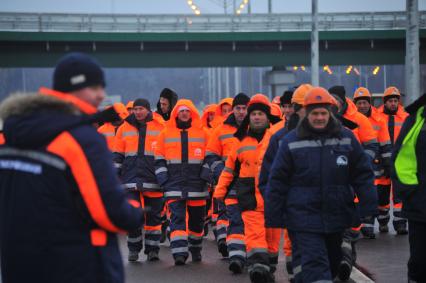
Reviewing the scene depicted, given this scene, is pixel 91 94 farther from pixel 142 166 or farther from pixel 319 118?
pixel 142 166

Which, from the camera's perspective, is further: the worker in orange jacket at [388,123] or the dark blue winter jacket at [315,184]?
the worker in orange jacket at [388,123]

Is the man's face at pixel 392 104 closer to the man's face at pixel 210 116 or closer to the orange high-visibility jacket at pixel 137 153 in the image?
the man's face at pixel 210 116

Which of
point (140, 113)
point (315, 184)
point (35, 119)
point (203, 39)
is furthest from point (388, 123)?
point (203, 39)

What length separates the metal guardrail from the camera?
5503 centimetres

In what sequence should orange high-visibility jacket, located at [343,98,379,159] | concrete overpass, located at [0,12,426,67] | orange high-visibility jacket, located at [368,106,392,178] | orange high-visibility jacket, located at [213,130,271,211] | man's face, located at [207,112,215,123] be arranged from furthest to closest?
concrete overpass, located at [0,12,426,67]
man's face, located at [207,112,215,123]
orange high-visibility jacket, located at [368,106,392,178]
orange high-visibility jacket, located at [343,98,379,159]
orange high-visibility jacket, located at [213,130,271,211]

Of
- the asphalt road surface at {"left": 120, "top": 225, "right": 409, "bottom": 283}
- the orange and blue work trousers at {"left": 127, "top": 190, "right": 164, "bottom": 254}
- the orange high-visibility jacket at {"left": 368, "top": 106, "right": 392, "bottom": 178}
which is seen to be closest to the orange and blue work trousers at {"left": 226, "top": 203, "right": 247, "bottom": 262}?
the asphalt road surface at {"left": 120, "top": 225, "right": 409, "bottom": 283}

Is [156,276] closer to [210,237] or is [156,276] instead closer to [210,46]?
[210,237]

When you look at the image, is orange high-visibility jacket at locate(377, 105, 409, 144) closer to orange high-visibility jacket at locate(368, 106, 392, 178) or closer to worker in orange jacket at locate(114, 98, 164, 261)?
orange high-visibility jacket at locate(368, 106, 392, 178)

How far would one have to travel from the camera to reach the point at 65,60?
4.75 m

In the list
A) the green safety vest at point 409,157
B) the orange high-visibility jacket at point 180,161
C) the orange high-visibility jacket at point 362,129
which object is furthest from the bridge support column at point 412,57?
the green safety vest at point 409,157

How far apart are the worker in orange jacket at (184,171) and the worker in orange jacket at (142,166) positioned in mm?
461

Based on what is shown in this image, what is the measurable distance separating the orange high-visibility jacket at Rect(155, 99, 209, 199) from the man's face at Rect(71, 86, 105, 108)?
→ 6.95 m

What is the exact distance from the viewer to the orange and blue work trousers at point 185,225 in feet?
37.6

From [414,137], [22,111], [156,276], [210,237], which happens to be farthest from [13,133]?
[210,237]
